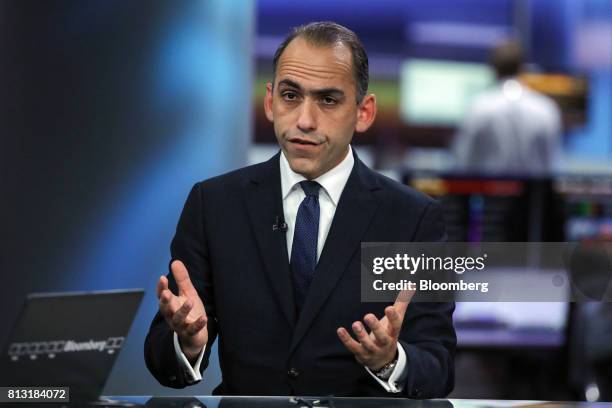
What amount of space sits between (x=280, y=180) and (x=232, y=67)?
4.00ft

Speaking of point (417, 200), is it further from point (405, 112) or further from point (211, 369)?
point (405, 112)

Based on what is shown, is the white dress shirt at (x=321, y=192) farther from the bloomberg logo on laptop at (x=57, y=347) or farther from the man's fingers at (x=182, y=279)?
the bloomberg logo on laptop at (x=57, y=347)

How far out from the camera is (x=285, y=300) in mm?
2193

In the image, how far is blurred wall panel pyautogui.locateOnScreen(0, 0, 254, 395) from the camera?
3209 millimetres

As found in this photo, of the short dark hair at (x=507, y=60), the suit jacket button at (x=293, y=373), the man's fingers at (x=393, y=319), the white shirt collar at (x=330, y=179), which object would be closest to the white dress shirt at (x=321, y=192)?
the white shirt collar at (x=330, y=179)

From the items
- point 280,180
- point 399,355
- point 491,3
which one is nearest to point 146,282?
point 280,180

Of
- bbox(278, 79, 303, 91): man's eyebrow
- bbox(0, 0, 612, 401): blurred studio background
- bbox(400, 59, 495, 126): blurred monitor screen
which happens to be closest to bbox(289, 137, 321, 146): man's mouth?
bbox(278, 79, 303, 91): man's eyebrow

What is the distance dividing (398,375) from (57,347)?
2.09ft

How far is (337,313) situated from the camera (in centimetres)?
219

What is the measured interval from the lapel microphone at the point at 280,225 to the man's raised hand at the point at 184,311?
0.97 feet

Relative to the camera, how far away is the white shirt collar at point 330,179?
7.53 ft

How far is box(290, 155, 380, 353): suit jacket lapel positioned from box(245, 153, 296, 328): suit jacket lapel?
44 mm

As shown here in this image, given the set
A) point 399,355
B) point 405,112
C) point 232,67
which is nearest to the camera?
point 399,355

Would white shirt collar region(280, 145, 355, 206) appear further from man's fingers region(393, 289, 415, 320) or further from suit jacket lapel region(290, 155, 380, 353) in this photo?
man's fingers region(393, 289, 415, 320)
